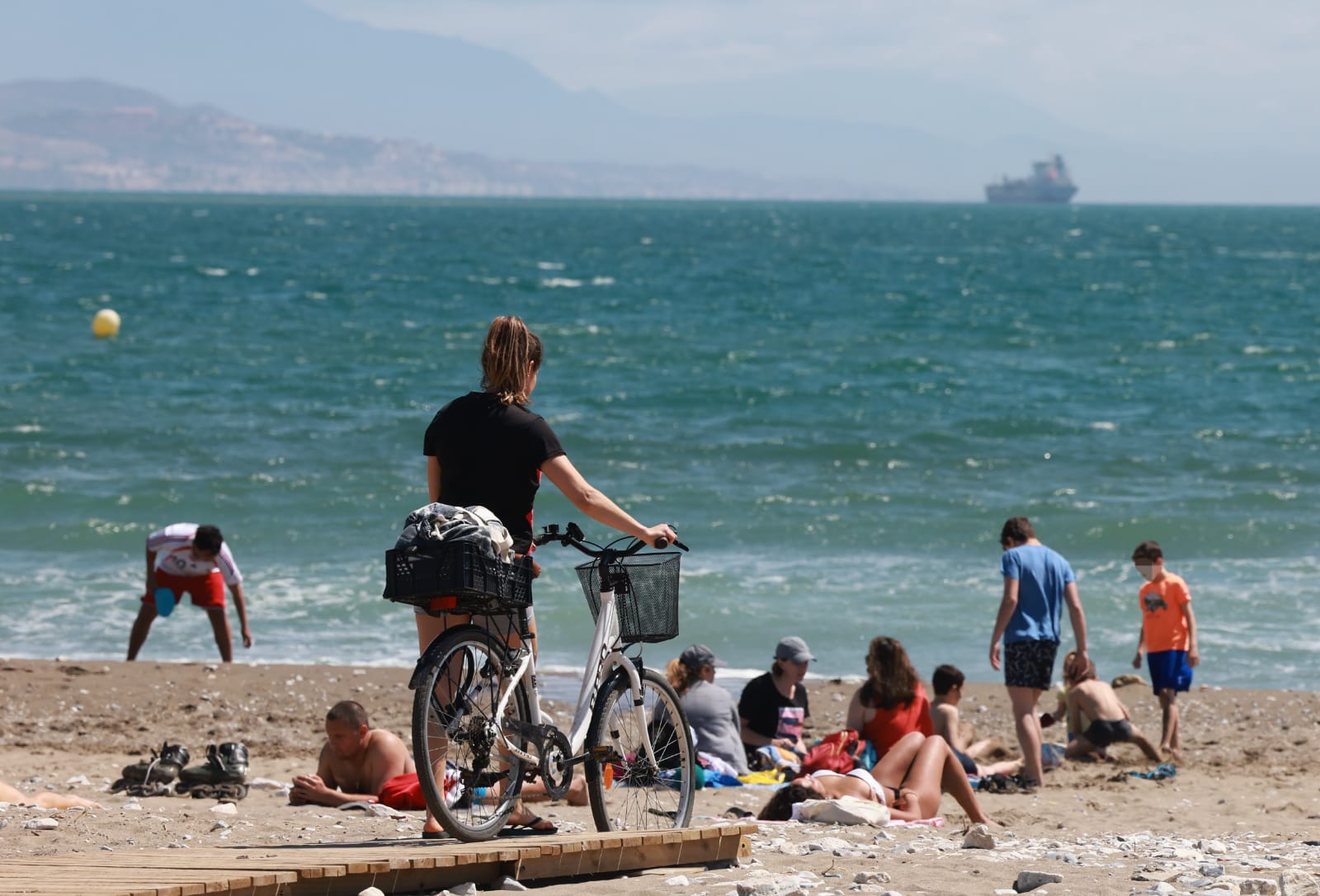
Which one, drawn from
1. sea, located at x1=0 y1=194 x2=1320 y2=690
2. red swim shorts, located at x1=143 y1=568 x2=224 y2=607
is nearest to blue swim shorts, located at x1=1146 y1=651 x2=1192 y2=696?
sea, located at x1=0 y1=194 x2=1320 y2=690

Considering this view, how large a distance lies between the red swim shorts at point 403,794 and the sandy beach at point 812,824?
6.6 inches

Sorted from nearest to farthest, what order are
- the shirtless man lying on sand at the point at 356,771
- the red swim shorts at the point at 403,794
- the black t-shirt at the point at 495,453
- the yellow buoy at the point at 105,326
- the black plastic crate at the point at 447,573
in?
the black plastic crate at the point at 447,573, the black t-shirt at the point at 495,453, the red swim shorts at the point at 403,794, the shirtless man lying on sand at the point at 356,771, the yellow buoy at the point at 105,326

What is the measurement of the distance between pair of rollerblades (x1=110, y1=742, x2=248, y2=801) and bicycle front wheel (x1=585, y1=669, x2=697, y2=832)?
8.39ft

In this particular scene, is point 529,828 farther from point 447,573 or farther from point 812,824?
point 812,824

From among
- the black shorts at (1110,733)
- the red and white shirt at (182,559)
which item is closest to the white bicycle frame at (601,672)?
the black shorts at (1110,733)

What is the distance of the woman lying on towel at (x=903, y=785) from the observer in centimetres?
714

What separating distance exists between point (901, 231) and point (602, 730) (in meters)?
112

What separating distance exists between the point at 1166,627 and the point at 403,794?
523cm

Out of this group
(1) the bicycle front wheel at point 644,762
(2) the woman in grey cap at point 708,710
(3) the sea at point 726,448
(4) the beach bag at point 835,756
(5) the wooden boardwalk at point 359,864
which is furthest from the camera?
(3) the sea at point 726,448

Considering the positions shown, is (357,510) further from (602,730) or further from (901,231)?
(901,231)

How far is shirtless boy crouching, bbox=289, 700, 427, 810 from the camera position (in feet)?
23.4

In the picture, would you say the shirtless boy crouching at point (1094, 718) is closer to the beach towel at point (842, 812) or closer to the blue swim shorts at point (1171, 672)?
the blue swim shorts at point (1171, 672)

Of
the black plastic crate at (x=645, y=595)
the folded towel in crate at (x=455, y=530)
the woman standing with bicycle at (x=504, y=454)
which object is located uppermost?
the woman standing with bicycle at (x=504, y=454)

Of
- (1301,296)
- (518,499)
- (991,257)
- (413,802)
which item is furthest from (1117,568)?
(991,257)
